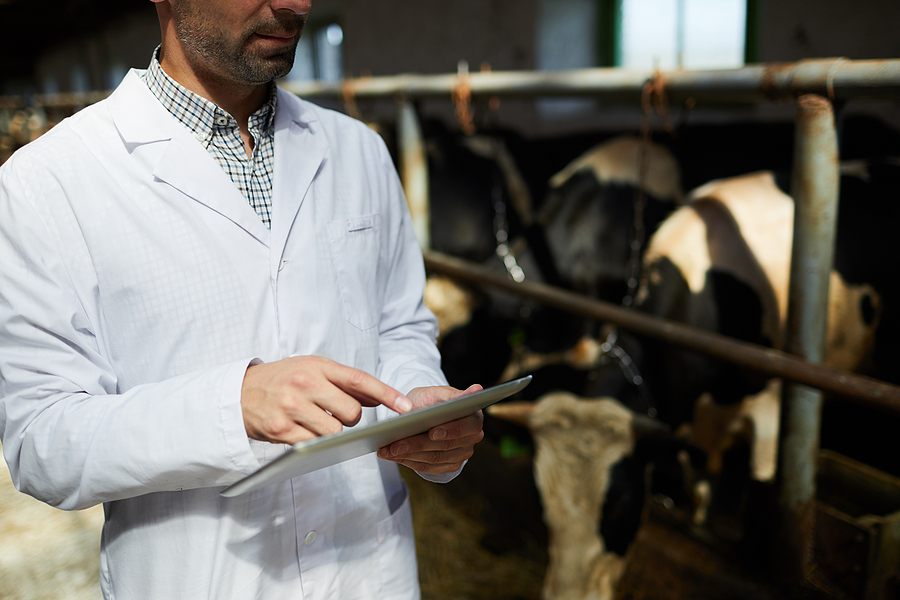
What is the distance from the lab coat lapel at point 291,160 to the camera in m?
1.02

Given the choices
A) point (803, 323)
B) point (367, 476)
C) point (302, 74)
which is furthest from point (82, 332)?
point (302, 74)

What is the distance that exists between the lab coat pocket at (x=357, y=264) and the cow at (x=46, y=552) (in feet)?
2.90

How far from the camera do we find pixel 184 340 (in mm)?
937

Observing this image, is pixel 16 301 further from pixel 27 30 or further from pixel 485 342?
pixel 27 30

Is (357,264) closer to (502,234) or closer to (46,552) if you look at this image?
(46,552)

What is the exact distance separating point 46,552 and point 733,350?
148 cm

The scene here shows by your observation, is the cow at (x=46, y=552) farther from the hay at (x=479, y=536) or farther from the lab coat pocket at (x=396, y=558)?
the hay at (x=479, y=536)

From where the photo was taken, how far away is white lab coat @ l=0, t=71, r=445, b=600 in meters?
0.82

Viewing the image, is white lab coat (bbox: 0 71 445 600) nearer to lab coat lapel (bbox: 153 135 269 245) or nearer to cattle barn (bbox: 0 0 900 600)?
lab coat lapel (bbox: 153 135 269 245)

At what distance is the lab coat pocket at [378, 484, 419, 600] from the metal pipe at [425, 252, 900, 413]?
814 mm

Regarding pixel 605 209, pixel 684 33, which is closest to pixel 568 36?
pixel 684 33

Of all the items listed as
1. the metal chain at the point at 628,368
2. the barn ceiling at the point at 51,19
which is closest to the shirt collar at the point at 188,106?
the metal chain at the point at 628,368

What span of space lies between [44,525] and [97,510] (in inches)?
4.4

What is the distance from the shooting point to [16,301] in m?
0.83
